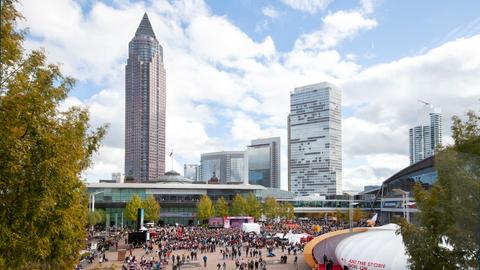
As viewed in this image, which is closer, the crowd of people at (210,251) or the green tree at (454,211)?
the green tree at (454,211)

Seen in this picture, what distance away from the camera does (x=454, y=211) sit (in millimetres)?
11453

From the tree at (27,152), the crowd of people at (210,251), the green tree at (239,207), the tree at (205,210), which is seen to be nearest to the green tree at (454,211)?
the tree at (27,152)

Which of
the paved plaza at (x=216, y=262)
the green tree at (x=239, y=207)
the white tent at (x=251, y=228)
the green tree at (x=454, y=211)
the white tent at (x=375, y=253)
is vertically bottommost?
the paved plaza at (x=216, y=262)

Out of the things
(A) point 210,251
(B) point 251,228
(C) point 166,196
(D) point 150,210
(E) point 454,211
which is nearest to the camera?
(E) point 454,211

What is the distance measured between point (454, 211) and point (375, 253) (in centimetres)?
1482

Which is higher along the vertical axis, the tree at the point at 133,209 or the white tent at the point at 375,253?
the white tent at the point at 375,253

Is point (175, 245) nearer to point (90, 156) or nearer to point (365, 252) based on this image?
point (365, 252)

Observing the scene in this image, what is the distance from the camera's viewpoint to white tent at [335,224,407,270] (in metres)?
23.2

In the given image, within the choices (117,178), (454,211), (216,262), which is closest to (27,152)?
(454,211)

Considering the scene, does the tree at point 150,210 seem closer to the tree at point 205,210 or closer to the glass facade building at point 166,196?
the tree at point 205,210

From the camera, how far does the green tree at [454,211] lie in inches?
436

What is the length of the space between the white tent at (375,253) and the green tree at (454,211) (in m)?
9.03

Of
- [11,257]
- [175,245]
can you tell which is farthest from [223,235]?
[11,257]

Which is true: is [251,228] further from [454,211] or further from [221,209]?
Result: [454,211]
